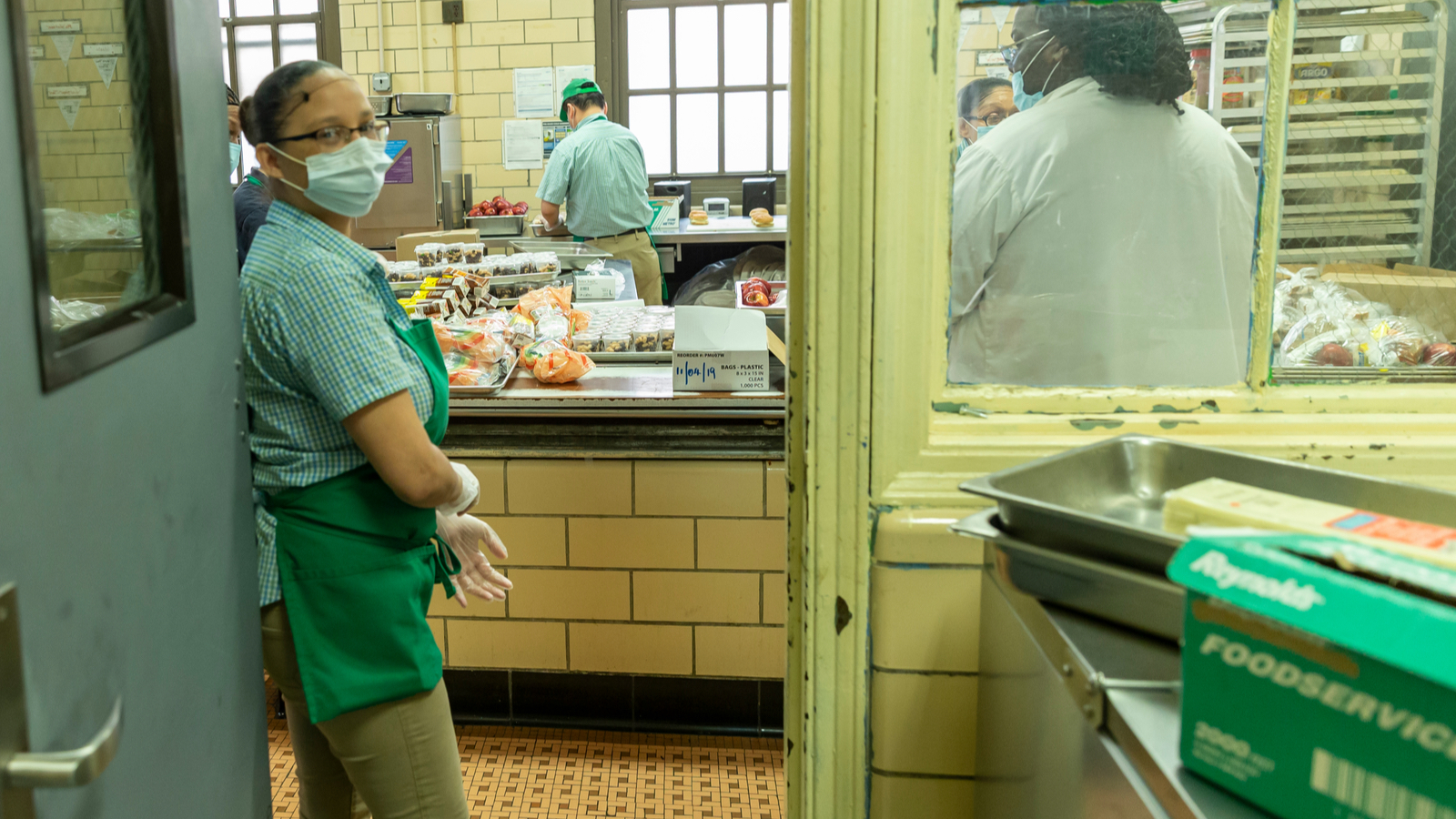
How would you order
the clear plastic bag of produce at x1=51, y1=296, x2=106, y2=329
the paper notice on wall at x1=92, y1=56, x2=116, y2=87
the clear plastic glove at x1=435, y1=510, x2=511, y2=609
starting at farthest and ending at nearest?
the clear plastic glove at x1=435, y1=510, x2=511, y2=609 < the paper notice on wall at x1=92, y1=56, x2=116, y2=87 < the clear plastic bag of produce at x1=51, y1=296, x2=106, y2=329

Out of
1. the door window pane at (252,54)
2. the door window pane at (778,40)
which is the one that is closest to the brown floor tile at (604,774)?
the door window pane at (778,40)

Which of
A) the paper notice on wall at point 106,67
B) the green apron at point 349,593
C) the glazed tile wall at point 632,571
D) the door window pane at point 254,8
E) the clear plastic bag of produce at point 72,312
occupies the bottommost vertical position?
the glazed tile wall at point 632,571

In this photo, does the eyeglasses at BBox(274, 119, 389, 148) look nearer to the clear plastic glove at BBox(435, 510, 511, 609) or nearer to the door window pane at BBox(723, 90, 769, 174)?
the clear plastic glove at BBox(435, 510, 511, 609)

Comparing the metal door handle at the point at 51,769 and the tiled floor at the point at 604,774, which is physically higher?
the metal door handle at the point at 51,769

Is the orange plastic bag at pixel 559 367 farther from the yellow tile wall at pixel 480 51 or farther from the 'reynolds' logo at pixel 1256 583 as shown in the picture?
the yellow tile wall at pixel 480 51

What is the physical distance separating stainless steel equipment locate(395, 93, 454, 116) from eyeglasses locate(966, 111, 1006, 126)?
6.15 m

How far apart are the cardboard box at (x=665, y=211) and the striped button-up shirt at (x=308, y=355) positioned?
16.8 ft

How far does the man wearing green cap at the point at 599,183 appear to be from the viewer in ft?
19.3

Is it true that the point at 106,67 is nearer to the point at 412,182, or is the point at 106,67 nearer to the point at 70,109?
the point at 70,109

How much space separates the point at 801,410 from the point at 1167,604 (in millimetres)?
559

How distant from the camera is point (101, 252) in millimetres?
936

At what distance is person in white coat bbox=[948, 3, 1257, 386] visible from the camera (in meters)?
1.33

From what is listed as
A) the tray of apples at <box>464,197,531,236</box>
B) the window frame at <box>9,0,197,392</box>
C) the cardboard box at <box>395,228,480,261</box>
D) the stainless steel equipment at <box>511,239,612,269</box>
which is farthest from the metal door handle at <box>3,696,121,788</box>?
the tray of apples at <box>464,197,531,236</box>

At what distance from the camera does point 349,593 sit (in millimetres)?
1486
